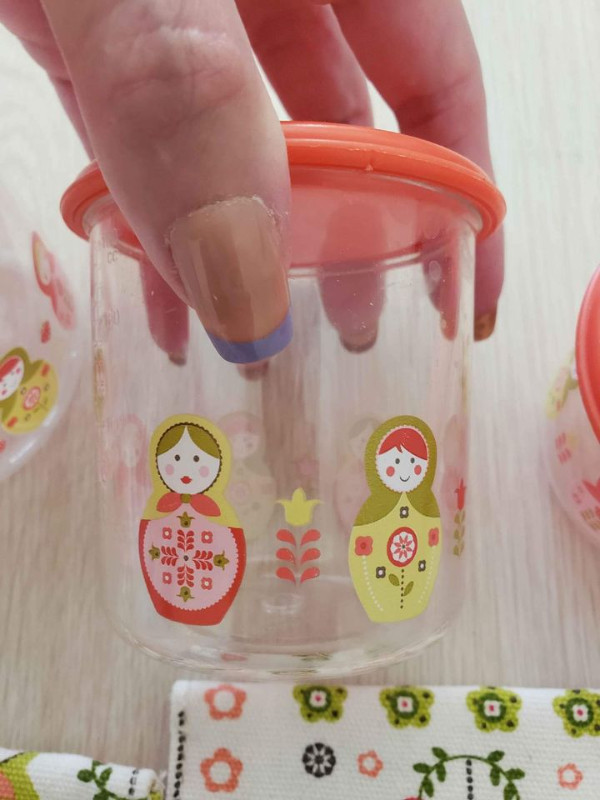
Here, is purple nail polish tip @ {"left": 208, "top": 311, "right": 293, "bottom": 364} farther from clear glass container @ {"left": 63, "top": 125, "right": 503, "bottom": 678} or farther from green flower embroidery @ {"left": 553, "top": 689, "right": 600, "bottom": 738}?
green flower embroidery @ {"left": 553, "top": 689, "right": 600, "bottom": 738}

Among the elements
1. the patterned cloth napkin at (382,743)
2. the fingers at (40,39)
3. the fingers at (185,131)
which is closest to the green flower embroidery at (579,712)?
the patterned cloth napkin at (382,743)

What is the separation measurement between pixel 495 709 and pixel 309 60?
403mm

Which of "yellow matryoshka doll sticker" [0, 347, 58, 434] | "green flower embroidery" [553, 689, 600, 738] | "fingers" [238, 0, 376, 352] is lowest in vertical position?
"green flower embroidery" [553, 689, 600, 738]

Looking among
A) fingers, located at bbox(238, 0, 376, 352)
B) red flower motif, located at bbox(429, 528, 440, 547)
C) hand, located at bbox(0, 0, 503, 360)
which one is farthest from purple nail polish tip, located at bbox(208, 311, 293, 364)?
fingers, located at bbox(238, 0, 376, 352)

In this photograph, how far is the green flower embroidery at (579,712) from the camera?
41cm

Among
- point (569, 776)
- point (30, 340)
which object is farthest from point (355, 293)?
point (569, 776)

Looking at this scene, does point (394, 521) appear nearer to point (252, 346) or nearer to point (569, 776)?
point (252, 346)

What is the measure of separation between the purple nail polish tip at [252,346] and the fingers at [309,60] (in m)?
0.22

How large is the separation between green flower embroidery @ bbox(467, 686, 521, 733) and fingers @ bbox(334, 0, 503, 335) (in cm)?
22

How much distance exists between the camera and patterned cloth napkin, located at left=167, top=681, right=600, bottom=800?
1.34 feet

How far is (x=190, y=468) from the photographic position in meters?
0.31

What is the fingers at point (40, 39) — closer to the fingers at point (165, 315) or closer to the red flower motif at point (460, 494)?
the fingers at point (165, 315)

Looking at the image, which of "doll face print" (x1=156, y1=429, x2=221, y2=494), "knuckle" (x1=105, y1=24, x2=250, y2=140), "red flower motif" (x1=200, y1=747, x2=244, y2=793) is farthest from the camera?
"red flower motif" (x1=200, y1=747, x2=244, y2=793)

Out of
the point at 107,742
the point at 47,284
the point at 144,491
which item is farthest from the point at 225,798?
the point at 47,284
